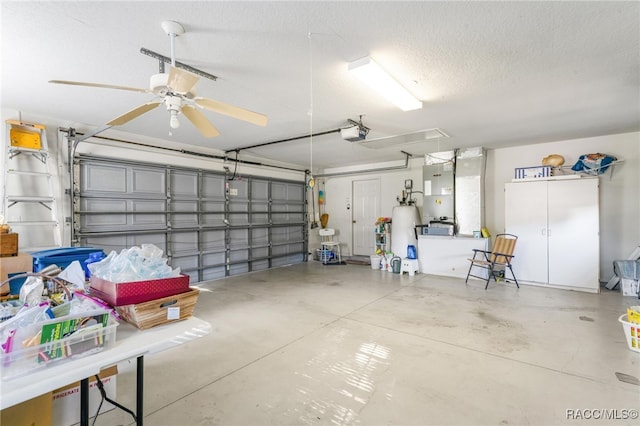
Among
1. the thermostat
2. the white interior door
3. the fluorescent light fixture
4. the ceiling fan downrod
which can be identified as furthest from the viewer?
the white interior door

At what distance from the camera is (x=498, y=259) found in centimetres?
537

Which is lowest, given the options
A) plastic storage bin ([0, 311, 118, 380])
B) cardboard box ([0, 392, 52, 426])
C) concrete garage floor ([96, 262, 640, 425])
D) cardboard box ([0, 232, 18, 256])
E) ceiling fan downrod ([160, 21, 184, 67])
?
concrete garage floor ([96, 262, 640, 425])

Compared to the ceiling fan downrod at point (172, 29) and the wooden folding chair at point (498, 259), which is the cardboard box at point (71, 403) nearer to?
the ceiling fan downrod at point (172, 29)

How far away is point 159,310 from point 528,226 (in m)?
5.72

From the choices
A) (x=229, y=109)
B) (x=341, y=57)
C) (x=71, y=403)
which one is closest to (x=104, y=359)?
(x=71, y=403)

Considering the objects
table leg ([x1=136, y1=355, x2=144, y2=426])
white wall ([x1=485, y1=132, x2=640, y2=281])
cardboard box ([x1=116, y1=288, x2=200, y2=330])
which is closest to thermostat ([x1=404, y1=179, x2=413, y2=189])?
white wall ([x1=485, y1=132, x2=640, y2=281])

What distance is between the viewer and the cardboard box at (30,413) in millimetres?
1351

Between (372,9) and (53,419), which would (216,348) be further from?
(372,9)

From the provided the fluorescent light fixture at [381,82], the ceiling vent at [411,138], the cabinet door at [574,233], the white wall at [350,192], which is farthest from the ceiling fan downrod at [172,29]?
the white wall at [350,192]

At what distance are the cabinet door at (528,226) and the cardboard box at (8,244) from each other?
252 inches

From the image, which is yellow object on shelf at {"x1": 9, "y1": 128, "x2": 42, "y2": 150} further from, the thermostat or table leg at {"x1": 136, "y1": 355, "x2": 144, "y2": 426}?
the thermostat

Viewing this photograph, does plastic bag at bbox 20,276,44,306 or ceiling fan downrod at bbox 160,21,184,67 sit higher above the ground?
ceiling fan downrod at bbox 160,21,184,67

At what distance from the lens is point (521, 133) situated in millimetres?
4758

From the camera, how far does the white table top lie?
878 millimetres
